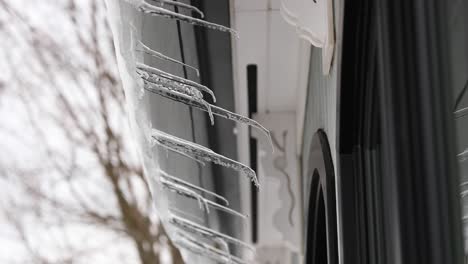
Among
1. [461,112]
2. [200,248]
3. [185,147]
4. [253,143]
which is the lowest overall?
[253,143]

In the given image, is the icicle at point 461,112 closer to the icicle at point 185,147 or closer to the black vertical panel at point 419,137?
the black vertical panel at point 419,137

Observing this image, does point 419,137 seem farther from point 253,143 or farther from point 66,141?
point 66,141

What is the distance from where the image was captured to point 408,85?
52 cm

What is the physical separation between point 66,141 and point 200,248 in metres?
1.45

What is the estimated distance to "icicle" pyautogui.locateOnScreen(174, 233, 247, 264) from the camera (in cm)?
125

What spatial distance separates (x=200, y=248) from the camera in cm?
130

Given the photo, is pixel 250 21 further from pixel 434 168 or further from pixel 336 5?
pixel 434 168

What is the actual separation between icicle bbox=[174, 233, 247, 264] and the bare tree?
1126mm

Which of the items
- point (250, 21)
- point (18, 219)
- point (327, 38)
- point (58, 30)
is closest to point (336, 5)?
point (327, 38)

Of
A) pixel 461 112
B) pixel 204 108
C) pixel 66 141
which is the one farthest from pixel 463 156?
pixel 66 141

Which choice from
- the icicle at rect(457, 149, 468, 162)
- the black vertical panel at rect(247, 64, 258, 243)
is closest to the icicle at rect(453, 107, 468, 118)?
the icicle at rect(457, 149, 468, 162)

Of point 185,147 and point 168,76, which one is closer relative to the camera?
point 168,76

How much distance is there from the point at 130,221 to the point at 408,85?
2.28 m

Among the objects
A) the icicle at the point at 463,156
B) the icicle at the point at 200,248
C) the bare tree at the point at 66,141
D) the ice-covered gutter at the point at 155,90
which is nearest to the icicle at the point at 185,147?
the ice-covered gutter at the point at 155,90
